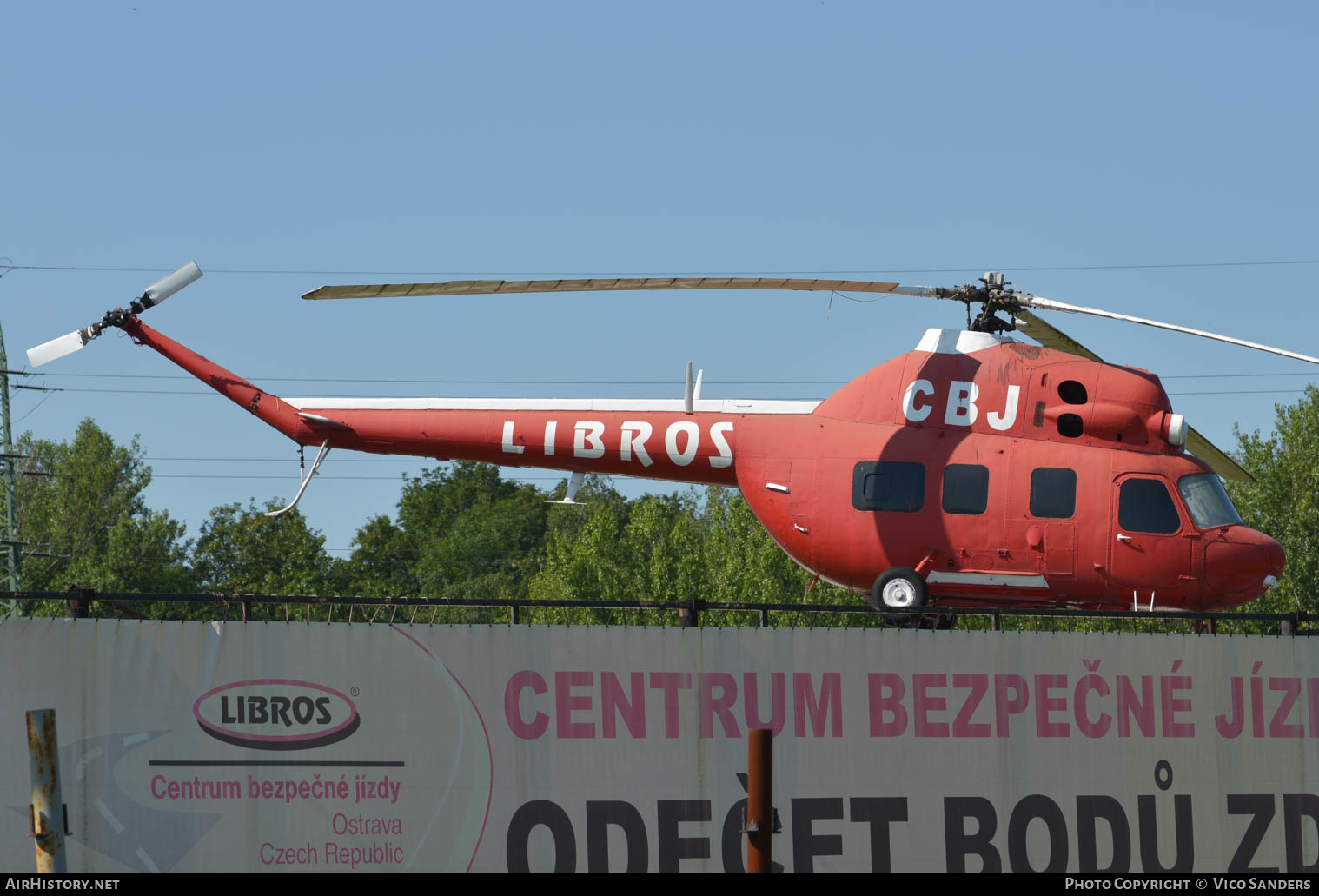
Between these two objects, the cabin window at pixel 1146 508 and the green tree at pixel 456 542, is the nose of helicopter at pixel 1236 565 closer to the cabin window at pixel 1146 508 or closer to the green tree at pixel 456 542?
the cabin window at pixel 1146 508

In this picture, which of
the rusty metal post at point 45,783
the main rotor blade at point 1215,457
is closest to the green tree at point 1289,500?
the main rotor blade at point 1215,457

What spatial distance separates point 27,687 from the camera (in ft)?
44.8

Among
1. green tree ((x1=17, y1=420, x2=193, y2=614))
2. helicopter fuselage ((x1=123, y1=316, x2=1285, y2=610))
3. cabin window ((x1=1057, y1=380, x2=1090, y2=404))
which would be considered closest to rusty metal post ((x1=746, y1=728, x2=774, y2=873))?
helicopter fuselage ((x1=123, y1=316, x2=1285, y2=610))

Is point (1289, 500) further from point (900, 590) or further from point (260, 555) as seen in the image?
point (260, 555)

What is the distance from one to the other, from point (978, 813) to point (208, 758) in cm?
777

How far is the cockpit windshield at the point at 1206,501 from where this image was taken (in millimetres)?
16438

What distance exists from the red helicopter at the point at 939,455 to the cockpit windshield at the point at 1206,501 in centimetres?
2

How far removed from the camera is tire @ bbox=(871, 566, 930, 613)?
16.5 metres

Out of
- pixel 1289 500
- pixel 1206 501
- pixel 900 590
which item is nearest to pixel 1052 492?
pixel 1206 501

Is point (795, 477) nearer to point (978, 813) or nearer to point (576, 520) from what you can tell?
point (978, 813)

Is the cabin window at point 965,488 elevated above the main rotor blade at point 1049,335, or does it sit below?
below

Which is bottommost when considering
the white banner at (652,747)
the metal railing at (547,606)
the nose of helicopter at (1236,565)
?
the white banner at (652,747)

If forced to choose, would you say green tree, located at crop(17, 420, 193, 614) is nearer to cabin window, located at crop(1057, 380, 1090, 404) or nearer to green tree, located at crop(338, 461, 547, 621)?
green tree, located at crop(338, 461, 547, 621)

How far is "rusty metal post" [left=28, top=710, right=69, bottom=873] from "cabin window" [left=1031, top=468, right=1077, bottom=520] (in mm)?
11131
